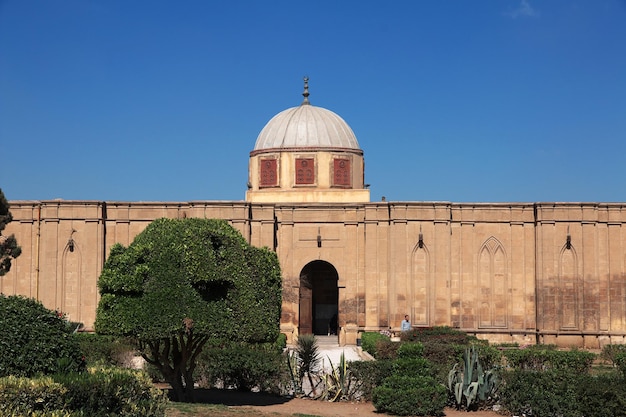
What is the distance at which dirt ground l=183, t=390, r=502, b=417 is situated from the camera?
67.7 ft

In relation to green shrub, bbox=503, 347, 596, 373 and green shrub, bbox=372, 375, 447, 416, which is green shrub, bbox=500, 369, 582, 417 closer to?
green shrub, bbox=372, 375, 447, 416

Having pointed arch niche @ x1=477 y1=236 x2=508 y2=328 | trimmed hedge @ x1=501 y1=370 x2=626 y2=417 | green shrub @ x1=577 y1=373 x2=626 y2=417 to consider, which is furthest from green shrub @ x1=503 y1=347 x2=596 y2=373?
pointed arch niche @ x1=477 y1=236 x2=508 y2=328

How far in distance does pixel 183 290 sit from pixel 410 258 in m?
19.1

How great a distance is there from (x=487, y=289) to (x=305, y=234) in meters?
7.75

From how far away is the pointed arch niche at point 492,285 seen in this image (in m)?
38.3

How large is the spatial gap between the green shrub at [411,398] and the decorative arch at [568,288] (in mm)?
18342

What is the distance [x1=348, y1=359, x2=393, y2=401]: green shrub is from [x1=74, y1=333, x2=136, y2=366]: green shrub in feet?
22.2

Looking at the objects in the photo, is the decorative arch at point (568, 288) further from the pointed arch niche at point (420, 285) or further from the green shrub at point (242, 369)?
the green shrub at point (242, 369)

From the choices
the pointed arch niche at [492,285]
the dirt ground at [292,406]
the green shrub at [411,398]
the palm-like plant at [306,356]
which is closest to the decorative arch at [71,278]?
the dirt ground at [292,406]

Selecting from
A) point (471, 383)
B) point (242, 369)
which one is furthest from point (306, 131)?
point (471, 383)

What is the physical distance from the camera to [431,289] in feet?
125

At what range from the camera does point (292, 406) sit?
2167 cm

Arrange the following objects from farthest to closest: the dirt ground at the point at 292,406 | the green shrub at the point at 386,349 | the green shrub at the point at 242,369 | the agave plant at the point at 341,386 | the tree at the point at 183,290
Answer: the green shrub at the point at 386,349 → the green shrub at the point at 242,369 → the agave plant at the point at 341,386 → the dirt ground at the point at 292,406 → the tree at the point at 183,290

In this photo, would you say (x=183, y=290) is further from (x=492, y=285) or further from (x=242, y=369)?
(x=492, y=285)
